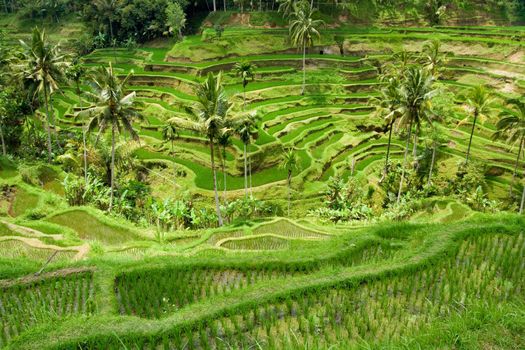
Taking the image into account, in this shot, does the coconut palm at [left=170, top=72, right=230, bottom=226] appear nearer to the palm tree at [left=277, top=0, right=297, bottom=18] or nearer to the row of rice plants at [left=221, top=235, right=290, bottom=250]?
the row of rice plants at [left=221, top=235, right=290, bottom=250]

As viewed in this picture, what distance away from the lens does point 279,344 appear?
955 centimetres

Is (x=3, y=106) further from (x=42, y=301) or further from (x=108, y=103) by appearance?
(x=42, y=301)

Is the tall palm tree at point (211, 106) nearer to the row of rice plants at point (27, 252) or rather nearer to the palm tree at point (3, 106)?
the row of rice plants at point (27, 252)

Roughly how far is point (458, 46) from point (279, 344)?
6118cm

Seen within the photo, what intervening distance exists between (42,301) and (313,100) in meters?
42.0

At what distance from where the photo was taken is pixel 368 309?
11.0 meters

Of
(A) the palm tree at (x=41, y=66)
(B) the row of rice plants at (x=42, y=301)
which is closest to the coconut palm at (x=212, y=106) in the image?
(B) the row of rice plants at (x=42, y=301)

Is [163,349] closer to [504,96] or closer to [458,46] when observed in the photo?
[504,96]

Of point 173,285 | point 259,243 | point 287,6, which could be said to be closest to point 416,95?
point 259,243

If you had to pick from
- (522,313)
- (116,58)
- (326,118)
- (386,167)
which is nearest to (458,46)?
(326,118)

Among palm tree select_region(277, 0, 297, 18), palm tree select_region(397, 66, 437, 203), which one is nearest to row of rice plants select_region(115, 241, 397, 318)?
palm tree select_region(397, 66, 437, 203)

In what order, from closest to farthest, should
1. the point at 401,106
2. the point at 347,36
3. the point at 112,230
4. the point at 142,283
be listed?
the point at 142,283 < the point at 112,230 < the point at 401,106 < the point at 347,36

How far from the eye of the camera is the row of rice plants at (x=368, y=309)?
967 cm

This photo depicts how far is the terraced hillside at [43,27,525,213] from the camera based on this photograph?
3716 centimetres
